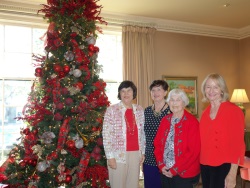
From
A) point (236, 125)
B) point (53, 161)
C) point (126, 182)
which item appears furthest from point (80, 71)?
point (236, 125)

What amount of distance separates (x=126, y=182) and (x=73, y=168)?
0.65m

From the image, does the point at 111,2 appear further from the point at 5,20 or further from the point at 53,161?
the point at 53,161

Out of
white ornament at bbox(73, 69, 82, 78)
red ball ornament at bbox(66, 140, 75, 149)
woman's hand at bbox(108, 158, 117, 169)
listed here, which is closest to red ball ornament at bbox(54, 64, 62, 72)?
white ornament at bbox(73, 69, 82, 78)

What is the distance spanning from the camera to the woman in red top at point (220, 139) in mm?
2043

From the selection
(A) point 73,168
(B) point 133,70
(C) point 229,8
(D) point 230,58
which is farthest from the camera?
(D) point 230,58

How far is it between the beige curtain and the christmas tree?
1852 mm

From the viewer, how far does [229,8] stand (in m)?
4.69

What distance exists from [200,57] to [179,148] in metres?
3.98

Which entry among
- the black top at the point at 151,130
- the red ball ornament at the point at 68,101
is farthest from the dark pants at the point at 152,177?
the red ball ornament at the point at 68,101

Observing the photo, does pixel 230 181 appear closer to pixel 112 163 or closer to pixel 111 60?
pixel 112 163

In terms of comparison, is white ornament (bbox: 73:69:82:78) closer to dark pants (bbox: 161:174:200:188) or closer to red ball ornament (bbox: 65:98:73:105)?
red ball ornament (bbox: 65:98:73:105)

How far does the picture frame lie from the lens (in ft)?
17.9

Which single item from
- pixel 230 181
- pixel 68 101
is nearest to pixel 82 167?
pixel 68 101

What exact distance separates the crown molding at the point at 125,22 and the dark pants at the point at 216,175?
347 centimetres
